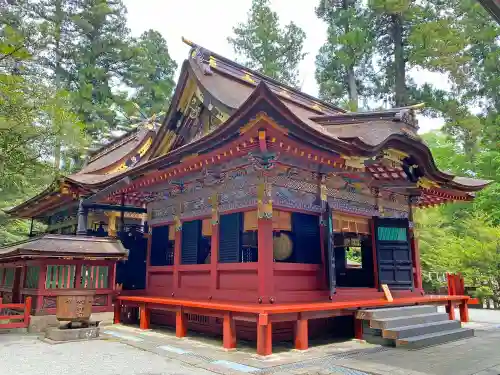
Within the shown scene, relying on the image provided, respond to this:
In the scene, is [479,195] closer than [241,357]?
No

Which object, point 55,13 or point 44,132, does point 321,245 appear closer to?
point 44,132

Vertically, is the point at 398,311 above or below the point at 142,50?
below

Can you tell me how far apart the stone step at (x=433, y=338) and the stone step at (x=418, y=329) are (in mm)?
94

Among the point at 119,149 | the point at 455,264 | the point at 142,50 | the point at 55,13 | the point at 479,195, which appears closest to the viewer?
the point at 455,264

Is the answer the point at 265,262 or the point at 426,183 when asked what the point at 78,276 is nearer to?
the point at 265,262

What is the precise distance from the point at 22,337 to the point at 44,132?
5946 millimetres

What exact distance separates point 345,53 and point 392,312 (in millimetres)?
24643

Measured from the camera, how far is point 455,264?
680 inches

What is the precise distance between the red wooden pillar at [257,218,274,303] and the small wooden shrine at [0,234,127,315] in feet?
16.1

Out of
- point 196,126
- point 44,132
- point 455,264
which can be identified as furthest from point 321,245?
point 455,264

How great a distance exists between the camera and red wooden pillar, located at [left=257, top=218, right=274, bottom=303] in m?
8.00

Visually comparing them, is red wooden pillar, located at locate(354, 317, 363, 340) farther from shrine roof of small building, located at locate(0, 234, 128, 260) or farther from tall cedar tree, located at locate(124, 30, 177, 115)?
tall cedar tree, located at locate(124, 30, 177, 115)

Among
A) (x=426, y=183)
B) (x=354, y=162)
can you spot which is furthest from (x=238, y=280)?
(x=426, y=183)

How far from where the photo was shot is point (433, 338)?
8281 millimetres
